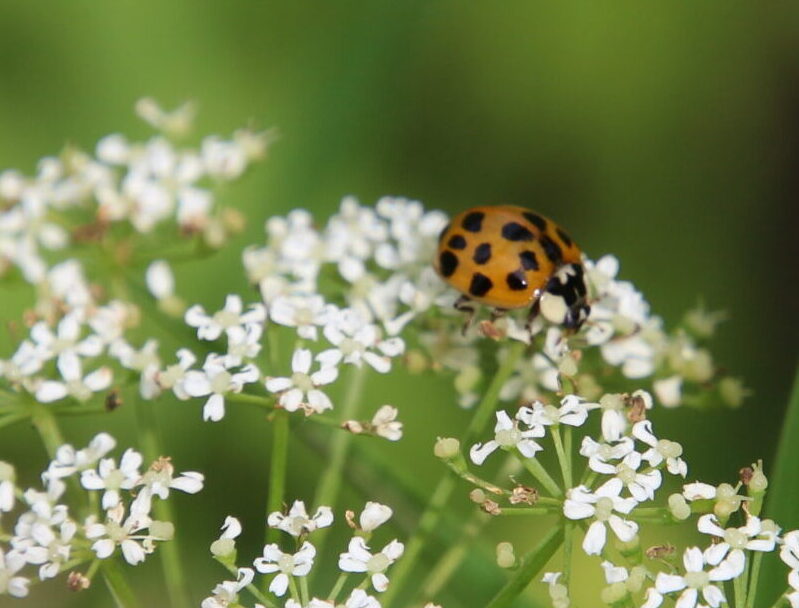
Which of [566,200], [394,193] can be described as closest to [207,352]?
[394,193]

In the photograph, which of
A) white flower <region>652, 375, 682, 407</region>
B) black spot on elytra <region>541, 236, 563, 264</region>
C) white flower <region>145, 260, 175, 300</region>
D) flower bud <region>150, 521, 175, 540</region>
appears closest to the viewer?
flower bud <region>150, 521, 175, 540</region>

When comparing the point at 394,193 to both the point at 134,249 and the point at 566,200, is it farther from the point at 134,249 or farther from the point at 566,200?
the point at 134,249

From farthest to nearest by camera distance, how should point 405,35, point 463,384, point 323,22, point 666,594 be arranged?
point 323,22 < point 405,35 < point 463,384 < point 666,594

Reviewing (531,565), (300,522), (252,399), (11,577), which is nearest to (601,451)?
(531,565)

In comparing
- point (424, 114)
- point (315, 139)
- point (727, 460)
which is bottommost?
point (727, 460)

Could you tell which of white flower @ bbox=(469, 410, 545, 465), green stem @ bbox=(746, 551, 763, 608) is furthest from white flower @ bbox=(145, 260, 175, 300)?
green stem @ bbox=(746, 551, 763, 608)

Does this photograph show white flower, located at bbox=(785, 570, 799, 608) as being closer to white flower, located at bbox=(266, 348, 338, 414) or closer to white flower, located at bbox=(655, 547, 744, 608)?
white flower, located at bbox=(655, 547, 744, 608)
